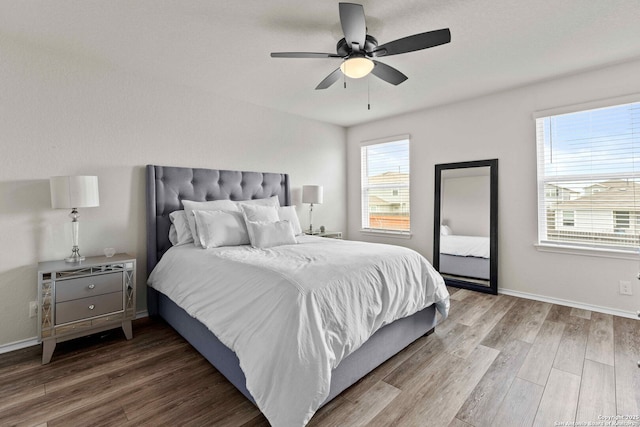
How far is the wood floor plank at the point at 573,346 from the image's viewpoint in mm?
2055

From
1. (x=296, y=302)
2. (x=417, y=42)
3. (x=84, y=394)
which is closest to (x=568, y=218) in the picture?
(x=417, y=42)

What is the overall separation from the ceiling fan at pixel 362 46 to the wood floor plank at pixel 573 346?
2.38 meters

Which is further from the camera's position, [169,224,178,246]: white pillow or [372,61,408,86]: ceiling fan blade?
[169,224,178,246]: white pillow

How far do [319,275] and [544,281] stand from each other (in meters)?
3.07

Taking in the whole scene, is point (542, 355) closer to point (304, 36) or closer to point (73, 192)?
point (304, 36)

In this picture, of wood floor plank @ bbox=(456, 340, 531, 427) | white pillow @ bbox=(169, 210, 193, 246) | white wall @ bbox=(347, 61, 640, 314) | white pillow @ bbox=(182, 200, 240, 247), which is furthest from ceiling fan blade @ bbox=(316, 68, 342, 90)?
wood floor plank @ bbox=(456, 340, 531, 427)

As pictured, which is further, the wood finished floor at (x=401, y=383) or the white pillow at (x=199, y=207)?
the white pillow at (x=199, y=207)

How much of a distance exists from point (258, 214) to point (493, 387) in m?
2.41

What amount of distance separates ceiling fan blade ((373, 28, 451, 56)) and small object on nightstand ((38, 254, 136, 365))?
2.68 meters

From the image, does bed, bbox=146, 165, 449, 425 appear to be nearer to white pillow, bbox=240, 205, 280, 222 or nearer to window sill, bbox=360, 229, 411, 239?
white pillow, bbox=240, 205, 280, 222

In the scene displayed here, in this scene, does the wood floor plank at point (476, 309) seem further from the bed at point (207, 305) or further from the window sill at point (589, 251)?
the window sill at point (589, 251)

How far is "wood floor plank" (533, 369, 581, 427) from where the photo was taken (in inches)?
62.1

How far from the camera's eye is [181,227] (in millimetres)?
2992

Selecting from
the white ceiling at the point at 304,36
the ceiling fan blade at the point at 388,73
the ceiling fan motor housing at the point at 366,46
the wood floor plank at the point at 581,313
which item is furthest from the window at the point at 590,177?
the ceiling fan motor housing at the point at 366,46
